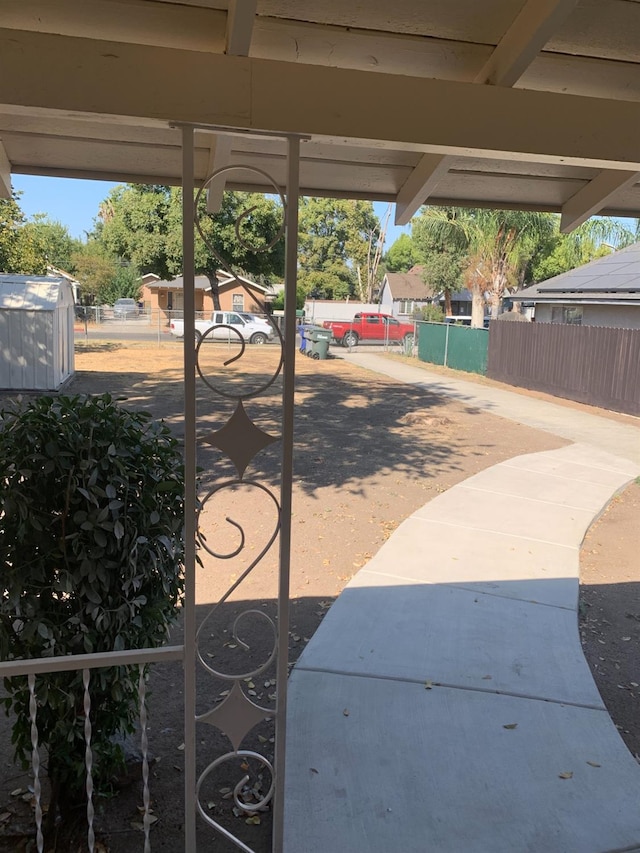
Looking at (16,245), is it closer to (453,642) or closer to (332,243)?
(453,642)

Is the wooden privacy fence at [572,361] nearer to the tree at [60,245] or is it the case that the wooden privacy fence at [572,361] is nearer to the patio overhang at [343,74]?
the patio overhang at [343,74]

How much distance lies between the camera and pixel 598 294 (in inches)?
620

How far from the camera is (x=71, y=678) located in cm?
245

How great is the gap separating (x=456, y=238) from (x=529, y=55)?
1026 inches

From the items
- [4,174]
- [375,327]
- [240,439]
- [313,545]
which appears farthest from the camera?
[375,327]

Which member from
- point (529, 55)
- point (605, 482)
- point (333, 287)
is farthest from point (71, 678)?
point (333, 287)

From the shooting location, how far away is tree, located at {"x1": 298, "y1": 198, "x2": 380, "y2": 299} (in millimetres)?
54969

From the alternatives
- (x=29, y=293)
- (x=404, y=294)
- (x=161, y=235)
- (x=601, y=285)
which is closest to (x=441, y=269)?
(x=161, y=235)

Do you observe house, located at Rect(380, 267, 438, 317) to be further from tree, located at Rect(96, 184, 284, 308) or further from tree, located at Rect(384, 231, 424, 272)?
tree, located at Rect(96, 184, 284, 308)

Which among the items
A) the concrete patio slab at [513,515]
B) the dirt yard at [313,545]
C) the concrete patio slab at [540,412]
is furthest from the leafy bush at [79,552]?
the concrete patio slab at [540,412]

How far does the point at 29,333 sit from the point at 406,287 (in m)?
46.1

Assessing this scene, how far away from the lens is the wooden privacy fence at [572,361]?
1370cm

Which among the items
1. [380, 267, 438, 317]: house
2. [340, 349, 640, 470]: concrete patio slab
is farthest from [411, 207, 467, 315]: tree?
[340, 349, 640, 470]: concrete patio slab

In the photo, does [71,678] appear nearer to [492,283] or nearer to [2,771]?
[2,771]
